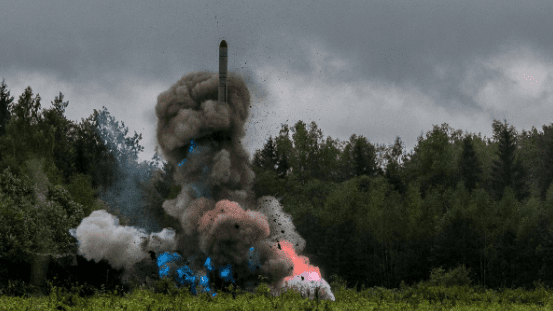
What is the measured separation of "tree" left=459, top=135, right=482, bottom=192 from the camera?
81188 millimetres

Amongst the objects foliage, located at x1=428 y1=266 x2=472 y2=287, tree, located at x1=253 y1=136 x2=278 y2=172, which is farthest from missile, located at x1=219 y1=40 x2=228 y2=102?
tree, located at x1=253 y1=136 x2=278 y2=172

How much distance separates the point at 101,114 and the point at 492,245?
44.3 meters

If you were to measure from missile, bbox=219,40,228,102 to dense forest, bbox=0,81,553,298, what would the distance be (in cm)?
577

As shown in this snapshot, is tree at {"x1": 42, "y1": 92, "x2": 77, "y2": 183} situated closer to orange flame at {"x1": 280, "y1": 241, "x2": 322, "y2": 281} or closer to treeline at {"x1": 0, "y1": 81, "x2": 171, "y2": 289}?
treeline at {"x1": 0, "y1": 81, "x2": 171, "y2": 289}

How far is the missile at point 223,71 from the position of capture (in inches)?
1254

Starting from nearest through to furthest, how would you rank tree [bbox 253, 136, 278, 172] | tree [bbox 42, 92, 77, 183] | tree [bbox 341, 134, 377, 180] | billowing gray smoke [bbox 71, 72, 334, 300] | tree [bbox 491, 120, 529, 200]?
1. billowing gray smoke [bbox 71, 72, 334, 300]
2. tree [bbox 42, 92, 77, 183]
3. tree [bbox 253, 136, 278, 172]
4. tree [bbox 491, 120, 529, 200]
5. tree [bbox 341, 134, 377, 180]

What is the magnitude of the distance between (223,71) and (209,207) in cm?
725

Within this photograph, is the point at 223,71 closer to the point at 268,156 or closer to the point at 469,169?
the point at 268,156

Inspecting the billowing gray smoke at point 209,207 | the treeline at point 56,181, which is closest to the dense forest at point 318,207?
the treeline at point 56,181

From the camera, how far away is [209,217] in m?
30.8

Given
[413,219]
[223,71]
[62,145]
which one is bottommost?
[413,219]

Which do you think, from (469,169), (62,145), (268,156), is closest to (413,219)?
(268,156)

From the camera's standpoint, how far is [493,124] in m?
105

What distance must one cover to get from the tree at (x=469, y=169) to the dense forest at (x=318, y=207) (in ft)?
0.62
